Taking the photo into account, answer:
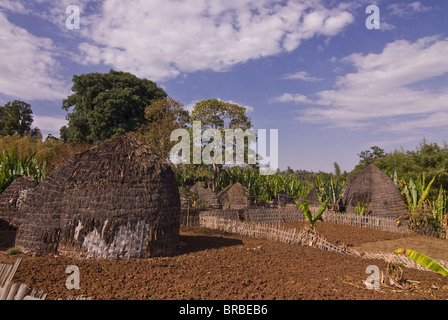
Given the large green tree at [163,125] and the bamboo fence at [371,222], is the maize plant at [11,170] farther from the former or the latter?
the bamboo fence at [371,222]

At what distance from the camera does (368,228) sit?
45.5 ft

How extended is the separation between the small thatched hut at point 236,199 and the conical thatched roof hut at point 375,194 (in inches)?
222

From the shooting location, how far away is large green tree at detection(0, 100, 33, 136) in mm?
29627

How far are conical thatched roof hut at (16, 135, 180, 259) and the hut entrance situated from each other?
132 centimetres

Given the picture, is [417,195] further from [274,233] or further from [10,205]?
[10,205]

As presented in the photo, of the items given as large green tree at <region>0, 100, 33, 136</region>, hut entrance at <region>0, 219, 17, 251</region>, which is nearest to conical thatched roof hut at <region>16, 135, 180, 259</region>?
hut entrance at <region>0, 219, 17, 251</region>

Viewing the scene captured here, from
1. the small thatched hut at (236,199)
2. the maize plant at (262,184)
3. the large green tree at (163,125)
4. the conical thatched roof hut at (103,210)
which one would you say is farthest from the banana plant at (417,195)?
the large green tree at (163,125)

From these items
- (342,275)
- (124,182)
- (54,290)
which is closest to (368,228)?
(342,275)

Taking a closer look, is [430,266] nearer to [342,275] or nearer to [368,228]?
[342,275]

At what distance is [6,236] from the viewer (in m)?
9.15

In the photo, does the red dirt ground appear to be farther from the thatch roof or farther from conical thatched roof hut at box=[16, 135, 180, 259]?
the thatch roof

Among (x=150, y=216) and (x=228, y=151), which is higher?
(x=228, y=151)

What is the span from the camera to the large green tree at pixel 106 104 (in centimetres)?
2844
